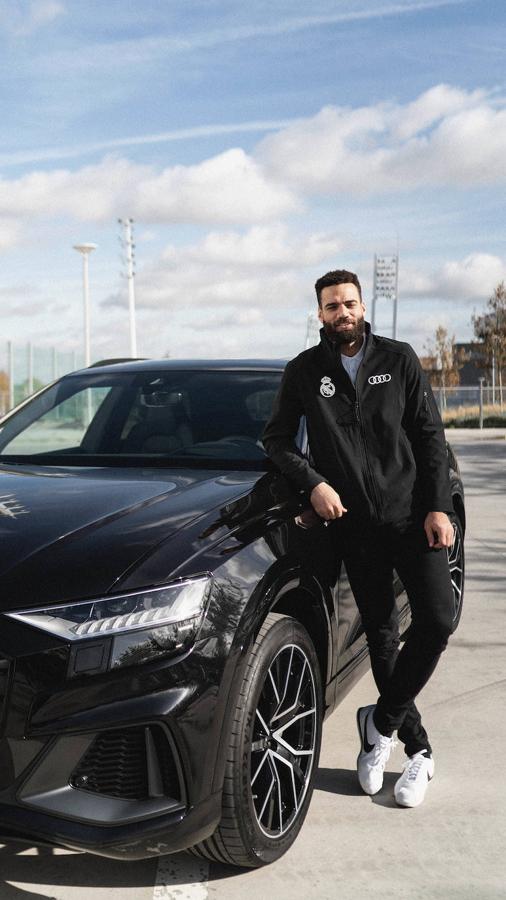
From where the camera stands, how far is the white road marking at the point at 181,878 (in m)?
2.85

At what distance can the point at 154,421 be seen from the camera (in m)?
4.48

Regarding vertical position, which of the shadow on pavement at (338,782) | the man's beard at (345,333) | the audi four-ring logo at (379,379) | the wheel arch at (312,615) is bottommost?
the shadow on pavement at (338,782)

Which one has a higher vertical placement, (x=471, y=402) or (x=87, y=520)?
(x=87, y=520)

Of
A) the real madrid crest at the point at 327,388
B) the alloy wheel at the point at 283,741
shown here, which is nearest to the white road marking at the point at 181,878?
the alloy wheel at the point at 283,741

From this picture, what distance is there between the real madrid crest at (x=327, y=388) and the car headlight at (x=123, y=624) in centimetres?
109

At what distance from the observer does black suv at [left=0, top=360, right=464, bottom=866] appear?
2473mm

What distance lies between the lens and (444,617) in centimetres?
343

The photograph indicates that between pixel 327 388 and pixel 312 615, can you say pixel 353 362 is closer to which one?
pixel 327 388

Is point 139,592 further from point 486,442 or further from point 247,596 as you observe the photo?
point 486,442

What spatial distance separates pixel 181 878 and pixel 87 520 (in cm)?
111

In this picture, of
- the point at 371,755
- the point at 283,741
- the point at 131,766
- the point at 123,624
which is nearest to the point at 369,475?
the point at 283,741

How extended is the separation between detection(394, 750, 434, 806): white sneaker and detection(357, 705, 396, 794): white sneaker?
8cm

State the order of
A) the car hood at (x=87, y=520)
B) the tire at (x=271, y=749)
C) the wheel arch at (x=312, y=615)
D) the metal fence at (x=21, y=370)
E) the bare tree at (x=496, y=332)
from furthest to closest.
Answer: the bare tree at (x=496, y=332) < the metal fence at (x=21, y=370) < the wheel arch at (x=312, y=615) < the tire at (x=271, y=749) < the car hood at (x=87, y=520)

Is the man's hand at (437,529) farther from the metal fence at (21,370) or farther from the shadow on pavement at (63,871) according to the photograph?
the metal fence at (21,370)
